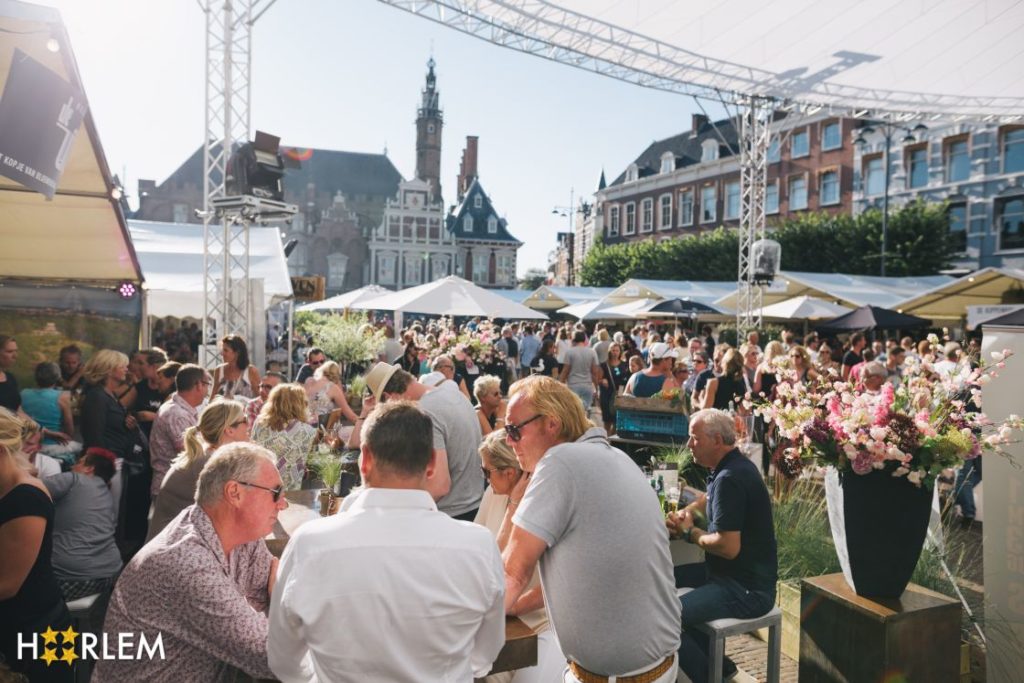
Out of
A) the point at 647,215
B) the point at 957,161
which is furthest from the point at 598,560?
the point at 647,215

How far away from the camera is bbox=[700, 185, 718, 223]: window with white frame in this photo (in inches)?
1465

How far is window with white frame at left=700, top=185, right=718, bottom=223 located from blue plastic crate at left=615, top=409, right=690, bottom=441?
33402mm

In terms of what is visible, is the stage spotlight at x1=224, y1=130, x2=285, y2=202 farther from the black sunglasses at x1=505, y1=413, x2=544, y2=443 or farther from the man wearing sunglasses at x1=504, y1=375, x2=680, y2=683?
the man wearing sunglasses at x1=504, y1=375, x2=680, y2=683

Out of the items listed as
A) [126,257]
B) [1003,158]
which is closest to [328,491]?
[126,257]

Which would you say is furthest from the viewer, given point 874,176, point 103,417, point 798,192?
point 798,192

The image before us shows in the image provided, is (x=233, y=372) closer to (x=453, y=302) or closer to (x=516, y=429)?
(x=516, y=429)

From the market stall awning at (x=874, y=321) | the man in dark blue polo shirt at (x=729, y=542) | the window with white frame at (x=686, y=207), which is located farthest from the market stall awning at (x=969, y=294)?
the window with white frame at (x=686, y=207)

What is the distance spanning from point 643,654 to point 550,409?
0.87 metres

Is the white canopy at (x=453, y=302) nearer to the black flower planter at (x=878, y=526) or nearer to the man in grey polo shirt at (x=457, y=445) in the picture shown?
the man in grey polo shirt at (x=457, y=445)

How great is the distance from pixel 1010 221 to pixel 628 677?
97.7 feet

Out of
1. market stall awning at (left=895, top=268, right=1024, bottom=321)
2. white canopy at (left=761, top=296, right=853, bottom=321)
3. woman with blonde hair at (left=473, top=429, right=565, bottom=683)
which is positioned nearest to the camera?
woman with blonde hair at (left=473, top=429, right=565, bottom=683)

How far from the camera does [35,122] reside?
153 inches

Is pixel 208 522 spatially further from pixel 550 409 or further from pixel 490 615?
pixel 550 409

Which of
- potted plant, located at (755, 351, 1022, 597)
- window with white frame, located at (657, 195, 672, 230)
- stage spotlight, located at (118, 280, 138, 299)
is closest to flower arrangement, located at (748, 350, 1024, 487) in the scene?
potted plant, located at (755, 351, 1022, 597)
